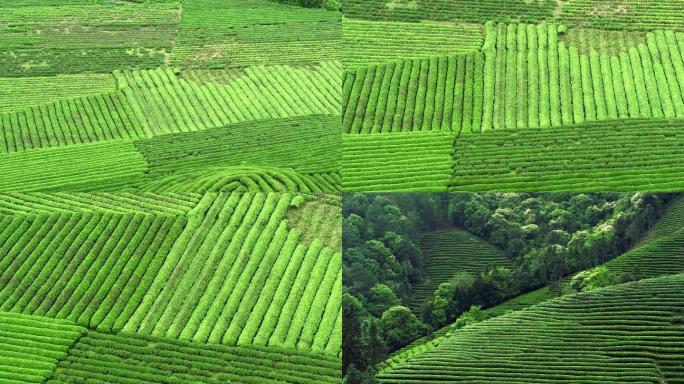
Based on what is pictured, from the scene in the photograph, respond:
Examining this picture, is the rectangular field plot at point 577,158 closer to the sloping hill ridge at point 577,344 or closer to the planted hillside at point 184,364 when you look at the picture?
the sloping hill ridge at point 577,344

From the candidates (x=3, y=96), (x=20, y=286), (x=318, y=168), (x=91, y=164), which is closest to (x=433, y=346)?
(x=318, y=168)

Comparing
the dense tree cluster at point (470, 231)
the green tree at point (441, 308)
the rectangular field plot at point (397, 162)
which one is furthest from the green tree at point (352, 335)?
the rectangular field plot at point (397, 162)

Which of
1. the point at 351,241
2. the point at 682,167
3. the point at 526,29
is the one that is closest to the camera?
the point at 351,241

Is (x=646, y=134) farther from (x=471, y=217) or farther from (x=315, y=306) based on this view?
(x=315, y=306)

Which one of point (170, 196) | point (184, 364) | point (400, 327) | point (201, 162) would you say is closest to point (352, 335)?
point (400, 327)

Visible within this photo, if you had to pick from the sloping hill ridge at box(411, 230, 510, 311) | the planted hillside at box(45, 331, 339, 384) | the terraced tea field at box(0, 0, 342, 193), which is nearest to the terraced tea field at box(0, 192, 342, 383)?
the planted hillside at box(45, 331, 339, 384)

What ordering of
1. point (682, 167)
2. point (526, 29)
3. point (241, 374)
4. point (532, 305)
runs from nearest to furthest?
point (241, 374), point (532, 305), point (682, 167), point (526, 29)

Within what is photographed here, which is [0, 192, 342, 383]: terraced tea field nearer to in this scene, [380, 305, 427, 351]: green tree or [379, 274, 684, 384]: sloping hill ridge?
[380, 305, 427, 351]: green tree
